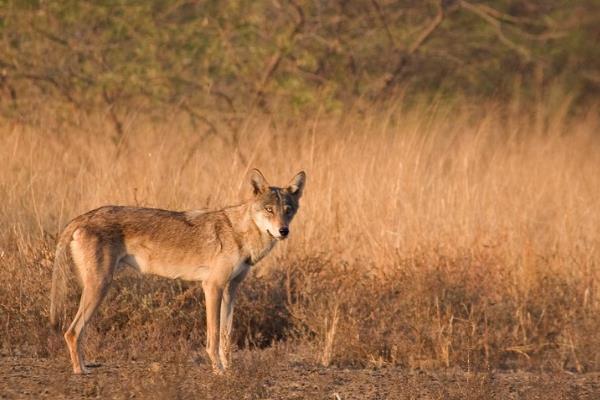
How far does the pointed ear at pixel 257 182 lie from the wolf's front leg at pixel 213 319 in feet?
2.62

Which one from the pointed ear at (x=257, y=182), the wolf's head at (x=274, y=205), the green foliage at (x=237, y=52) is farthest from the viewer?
the green foliage at (x=237, y=52)

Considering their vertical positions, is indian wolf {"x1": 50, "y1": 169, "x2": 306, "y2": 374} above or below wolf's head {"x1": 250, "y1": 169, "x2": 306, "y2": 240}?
below

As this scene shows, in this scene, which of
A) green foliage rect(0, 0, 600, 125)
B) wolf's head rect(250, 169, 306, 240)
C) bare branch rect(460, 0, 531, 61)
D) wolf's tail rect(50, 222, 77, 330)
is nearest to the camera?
wolf's tail rect(50, 222, 77, 330)

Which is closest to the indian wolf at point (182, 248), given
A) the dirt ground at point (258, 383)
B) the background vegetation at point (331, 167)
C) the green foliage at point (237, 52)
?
the dirt ground at point (258, 383)

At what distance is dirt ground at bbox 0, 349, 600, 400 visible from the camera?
5773 millimetres

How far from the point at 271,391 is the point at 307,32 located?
10206mm

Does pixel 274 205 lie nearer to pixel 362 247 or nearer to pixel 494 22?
pixel 362 247

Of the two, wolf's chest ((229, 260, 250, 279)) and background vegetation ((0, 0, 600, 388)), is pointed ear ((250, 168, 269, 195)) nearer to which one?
wolf's chest ((229, 260, 250, 279))

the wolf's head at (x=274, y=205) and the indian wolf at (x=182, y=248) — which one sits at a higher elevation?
the wolf's head at (x=274, y=205)

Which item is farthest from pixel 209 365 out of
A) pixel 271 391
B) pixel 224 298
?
pixel 271 391

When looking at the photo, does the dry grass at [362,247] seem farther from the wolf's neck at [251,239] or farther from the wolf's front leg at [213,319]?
the wolf's neck at [251,239]

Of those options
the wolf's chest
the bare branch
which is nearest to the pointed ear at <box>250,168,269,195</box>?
the wolf's chest

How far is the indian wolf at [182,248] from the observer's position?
661 centimetres

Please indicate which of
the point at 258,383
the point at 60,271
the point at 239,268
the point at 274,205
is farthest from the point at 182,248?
the point at 258,383
